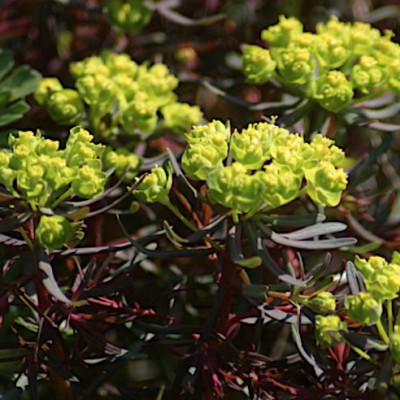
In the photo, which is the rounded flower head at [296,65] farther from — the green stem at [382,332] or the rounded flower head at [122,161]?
the green stem at [382,332]

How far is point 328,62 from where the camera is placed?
3.34 ft

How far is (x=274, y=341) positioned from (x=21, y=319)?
0.41m

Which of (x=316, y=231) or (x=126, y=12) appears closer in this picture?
(x=316, y=231)

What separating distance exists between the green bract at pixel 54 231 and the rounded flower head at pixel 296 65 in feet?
1.26

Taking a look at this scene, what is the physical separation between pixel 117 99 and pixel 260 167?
1.02 ft

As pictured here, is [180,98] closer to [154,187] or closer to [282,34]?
[282,34]

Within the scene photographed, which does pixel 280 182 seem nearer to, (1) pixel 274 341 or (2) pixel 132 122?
(2) pixel 132 122

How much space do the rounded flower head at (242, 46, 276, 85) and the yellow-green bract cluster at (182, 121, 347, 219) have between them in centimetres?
21

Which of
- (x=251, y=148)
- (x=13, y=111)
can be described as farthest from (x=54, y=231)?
(x=13, y=111)

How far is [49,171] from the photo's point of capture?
815mm

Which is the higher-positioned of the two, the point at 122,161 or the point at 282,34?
the point at 282,34

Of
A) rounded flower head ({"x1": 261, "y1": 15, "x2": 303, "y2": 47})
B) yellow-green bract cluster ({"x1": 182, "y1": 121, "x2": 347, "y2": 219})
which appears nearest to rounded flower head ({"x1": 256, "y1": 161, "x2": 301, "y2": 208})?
yellow-green bract cluster ({"x1": 182, "y1": 121, "x2": 347, "y2": 219})

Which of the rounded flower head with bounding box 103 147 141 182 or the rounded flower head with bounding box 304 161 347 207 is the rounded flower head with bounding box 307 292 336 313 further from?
the rounded flower head with bounding box 103 147 141 182

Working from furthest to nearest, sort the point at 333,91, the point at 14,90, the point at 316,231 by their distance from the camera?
the point at 14,90 < the point at 333,91 < the point at 316,231
